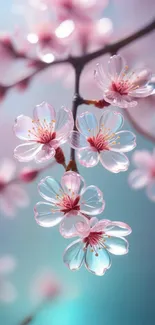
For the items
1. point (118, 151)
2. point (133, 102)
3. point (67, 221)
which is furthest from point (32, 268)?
point (133, 102)

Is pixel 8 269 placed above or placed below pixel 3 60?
below

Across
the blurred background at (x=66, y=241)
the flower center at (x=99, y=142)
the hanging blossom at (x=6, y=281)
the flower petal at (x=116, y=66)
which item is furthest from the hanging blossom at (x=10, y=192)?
the flower petal at (x=116, y=66)

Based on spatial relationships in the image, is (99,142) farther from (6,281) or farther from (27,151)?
(6,281)

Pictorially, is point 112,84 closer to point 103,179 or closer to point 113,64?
point 113,64

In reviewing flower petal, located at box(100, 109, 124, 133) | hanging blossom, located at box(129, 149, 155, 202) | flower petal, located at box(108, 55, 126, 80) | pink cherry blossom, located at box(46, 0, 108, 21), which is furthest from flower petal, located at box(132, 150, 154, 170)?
pink cherry blossom, located at box(46, 0, 108, 21)

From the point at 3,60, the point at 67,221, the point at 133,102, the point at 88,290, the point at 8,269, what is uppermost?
the point at 3,60

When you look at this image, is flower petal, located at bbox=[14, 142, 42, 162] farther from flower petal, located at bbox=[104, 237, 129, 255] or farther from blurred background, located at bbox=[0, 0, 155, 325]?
flower petal, located at bbox=[104, 237, 129, 255]

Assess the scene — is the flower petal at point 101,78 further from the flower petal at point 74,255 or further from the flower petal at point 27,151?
the flower petal at point 74,255
